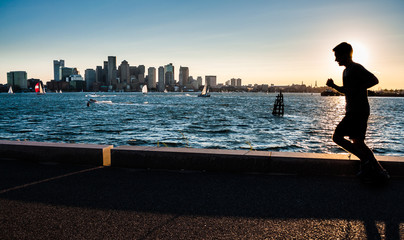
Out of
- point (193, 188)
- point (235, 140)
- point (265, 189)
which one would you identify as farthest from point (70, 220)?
point (235, 140)

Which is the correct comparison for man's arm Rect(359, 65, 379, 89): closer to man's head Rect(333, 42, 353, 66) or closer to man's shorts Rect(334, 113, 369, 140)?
man's head Rect(333, 42, 353, 66)

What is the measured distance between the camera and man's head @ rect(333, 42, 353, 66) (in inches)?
194

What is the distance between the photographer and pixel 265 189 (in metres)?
4.74

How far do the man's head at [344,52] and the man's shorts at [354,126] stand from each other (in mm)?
853

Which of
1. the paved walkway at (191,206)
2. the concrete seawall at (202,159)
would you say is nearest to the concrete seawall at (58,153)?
the concrete seawall at (202,159)

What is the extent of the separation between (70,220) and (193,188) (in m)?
1.81

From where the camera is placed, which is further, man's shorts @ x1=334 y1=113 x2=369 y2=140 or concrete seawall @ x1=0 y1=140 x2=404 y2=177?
concrete seawall @ x1=0 y1=140 x2=404 y2=177

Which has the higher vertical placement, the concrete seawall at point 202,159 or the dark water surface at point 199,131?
the concrete seawall at point 202,159

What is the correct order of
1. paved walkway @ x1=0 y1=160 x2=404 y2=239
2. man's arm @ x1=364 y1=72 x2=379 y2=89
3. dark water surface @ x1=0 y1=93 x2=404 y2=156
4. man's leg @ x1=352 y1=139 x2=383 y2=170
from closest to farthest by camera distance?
paved walkway @ x1=0 y1=160 x2=404 y2=239
man's arm @ x1=364 y1=72 x2=379 y2=89
man's leg @ x1=352 y1=139 x2=383 y2=170
dark water surface @ x1=0 y1=93 x2=404 y2=156

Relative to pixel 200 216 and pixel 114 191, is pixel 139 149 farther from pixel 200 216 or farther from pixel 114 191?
pixel 200 216

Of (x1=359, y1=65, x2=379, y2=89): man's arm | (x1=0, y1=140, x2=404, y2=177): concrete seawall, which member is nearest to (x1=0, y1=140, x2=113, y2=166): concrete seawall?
(x1=0, y1=140, x2=404, y2=177): concrete seawall

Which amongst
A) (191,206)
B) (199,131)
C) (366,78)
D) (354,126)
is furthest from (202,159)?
(199,131)

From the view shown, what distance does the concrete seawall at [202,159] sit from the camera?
5480 mm

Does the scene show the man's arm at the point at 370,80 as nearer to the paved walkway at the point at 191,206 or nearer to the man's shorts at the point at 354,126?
the man's shorts at the point at 354,126
